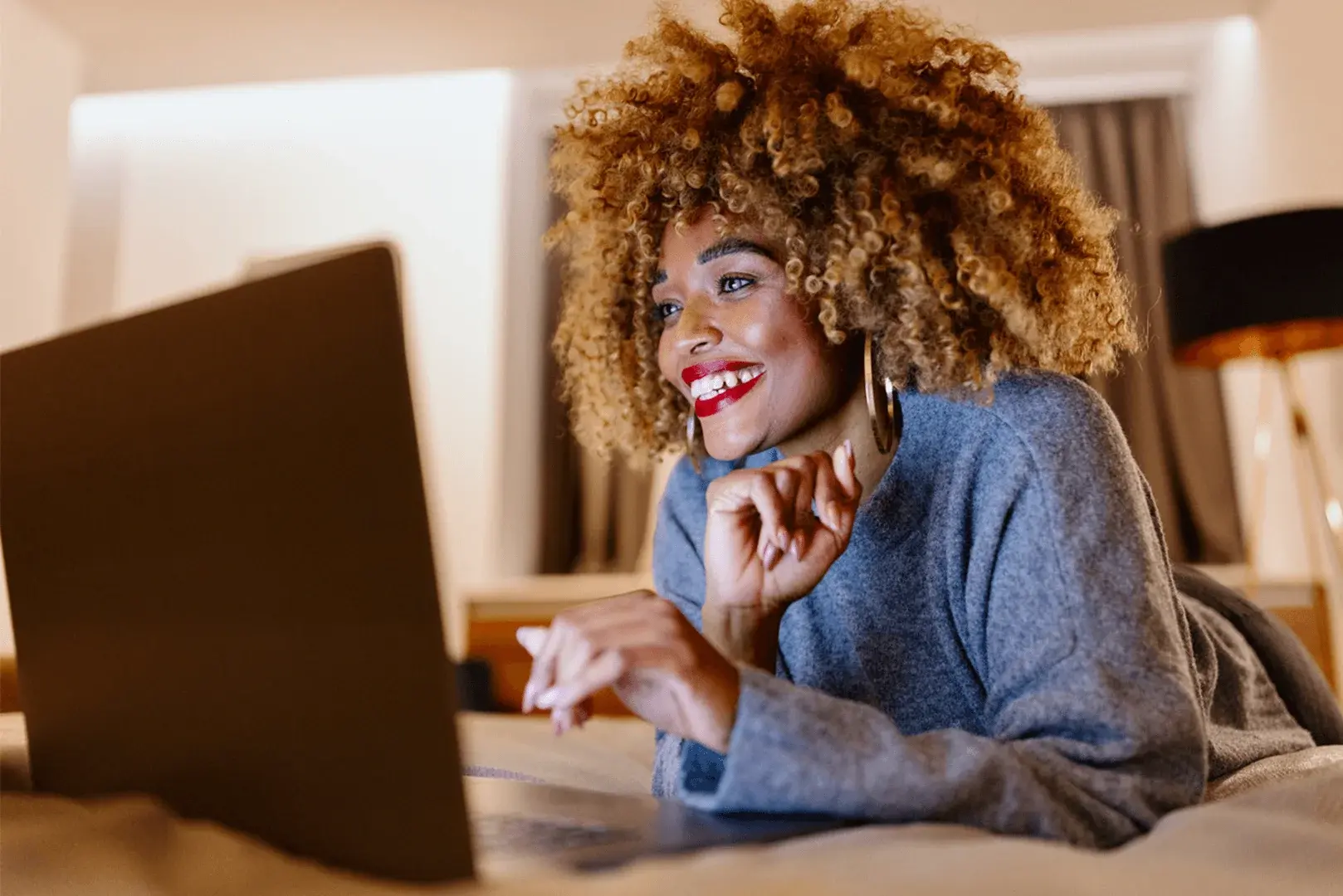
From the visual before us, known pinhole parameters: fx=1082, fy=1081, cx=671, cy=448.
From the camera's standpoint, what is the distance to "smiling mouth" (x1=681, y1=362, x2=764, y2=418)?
1186 mm

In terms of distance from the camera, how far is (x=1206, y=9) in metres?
3.46

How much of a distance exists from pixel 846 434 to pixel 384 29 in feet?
10.0

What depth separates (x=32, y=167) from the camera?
3.69 metres

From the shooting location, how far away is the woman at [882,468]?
70cm

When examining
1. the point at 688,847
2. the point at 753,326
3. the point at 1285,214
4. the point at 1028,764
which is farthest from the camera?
the point at 1285,214

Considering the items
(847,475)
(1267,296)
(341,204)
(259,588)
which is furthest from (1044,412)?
(341,204)

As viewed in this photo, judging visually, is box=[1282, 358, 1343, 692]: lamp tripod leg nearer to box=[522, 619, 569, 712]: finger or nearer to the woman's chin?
the woman's chin

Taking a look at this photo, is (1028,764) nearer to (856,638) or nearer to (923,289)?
(856,638)

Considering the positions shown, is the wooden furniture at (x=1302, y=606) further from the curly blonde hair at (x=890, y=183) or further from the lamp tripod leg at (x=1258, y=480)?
the curly blonde hair at (x=890, y=183)

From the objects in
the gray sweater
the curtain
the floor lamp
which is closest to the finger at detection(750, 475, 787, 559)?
the gray sweater

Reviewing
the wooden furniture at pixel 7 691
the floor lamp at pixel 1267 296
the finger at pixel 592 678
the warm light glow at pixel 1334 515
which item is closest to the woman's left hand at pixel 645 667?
the finger at pixel 592 678

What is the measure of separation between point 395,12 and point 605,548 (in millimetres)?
1932

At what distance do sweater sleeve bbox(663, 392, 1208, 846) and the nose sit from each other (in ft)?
1.23

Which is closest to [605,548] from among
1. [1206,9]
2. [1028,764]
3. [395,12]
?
[395,12]
